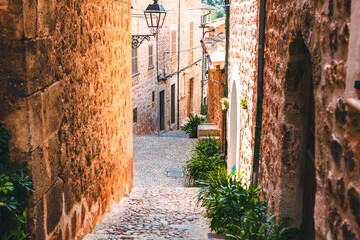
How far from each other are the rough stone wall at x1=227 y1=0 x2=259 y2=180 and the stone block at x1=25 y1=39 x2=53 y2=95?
221 centimetres

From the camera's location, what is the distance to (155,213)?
5.95 meters

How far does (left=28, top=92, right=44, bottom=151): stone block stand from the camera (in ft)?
9.67

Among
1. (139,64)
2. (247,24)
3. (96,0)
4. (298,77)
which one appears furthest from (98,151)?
(139,64)

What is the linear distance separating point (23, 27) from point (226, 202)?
230 centimetres

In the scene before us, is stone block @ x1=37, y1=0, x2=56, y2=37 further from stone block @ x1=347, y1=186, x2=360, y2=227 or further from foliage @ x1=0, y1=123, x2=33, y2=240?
stone block @ x1=347, y1=186, x2=360, y2=227

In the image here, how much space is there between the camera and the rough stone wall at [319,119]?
1.65 meters

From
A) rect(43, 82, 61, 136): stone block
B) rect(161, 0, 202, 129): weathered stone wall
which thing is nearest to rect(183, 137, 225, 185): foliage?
rect(43, 82, 61, 136): stone block

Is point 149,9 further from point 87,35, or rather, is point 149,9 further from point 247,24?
point 87,35

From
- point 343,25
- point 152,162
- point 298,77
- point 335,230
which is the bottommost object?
point 152,162

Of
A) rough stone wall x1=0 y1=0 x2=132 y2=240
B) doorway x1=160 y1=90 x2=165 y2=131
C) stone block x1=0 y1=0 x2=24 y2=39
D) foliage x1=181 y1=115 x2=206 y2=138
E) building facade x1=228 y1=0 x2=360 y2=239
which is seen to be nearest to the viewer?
building facade x1=228 y1=0 x2=360 y2=239

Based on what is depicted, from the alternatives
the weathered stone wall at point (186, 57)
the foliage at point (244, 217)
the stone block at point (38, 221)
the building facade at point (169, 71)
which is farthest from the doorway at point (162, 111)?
the stone block at point (38, 221)

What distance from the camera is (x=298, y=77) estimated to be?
3.07 metres

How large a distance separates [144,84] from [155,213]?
30.4 ft

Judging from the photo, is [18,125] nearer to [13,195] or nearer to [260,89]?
[13,195]
